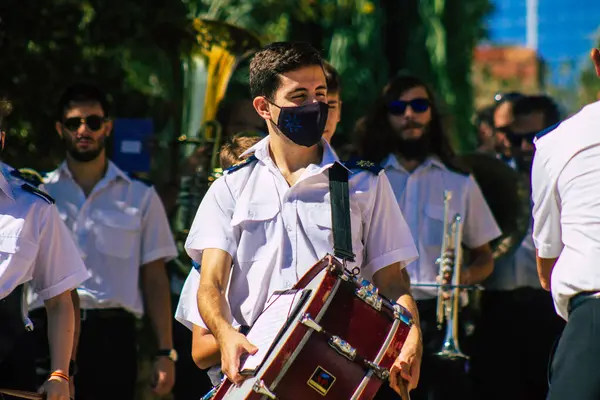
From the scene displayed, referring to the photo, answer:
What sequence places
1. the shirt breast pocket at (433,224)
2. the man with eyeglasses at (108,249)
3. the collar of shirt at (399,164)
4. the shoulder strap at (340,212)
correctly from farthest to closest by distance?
the collar of shirt at (399,164) → the shirt breast pocket at (433,224) → the man with eyeglasses at (108,249) → the shoulder strap at (340,212)

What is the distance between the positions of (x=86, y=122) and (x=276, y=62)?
219 cm

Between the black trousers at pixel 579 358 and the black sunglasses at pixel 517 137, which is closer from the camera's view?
the black trousers at pixel 579 358

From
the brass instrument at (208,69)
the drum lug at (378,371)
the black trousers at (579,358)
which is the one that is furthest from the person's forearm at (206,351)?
the brass instrument at (208,69)

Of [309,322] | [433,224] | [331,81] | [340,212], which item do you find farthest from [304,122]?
[433,224]

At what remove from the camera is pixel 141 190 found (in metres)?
6.25

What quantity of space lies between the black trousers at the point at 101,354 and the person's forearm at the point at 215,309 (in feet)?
7.01

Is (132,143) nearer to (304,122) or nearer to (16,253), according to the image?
(16,253)

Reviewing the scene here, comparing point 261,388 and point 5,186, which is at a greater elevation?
point 5,186

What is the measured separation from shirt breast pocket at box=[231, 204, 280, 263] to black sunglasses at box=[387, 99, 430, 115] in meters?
2.28

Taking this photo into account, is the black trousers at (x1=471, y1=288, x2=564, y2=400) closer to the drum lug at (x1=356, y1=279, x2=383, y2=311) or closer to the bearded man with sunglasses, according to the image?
the bearded man with sunglasses

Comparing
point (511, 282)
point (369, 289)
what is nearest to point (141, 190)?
point (511, 282)

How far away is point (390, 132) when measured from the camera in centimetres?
632

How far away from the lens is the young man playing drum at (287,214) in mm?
4090

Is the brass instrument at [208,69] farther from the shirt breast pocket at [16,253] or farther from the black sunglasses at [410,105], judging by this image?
the shirt breast pocket at [16,253]
